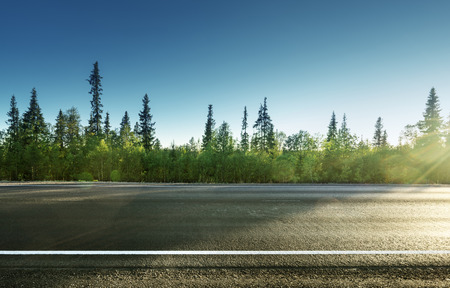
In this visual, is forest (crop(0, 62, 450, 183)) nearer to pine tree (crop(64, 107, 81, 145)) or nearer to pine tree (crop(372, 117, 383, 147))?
pine tree (crop(64, 107, 81, 145))

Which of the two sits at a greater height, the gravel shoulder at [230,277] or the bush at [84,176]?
the gravel shoulder at [230,277]

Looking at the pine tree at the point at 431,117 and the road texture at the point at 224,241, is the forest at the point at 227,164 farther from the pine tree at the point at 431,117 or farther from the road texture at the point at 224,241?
the pine tree at the point at 431,117

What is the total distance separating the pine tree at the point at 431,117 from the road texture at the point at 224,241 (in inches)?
1603

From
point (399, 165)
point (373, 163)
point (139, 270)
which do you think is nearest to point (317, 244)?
point (139, 270)

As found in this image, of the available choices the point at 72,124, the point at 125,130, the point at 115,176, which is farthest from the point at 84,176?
the point at 72,124

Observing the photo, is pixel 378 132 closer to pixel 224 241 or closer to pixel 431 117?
pixel 431 117

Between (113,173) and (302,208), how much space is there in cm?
1338

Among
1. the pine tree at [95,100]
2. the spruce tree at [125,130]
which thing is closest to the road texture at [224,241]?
the spruce tree at [125,130]

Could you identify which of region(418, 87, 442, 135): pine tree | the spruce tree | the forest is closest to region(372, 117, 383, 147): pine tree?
region(418, 87, 442, 135): pine tree

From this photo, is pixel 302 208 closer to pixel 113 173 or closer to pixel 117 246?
pixel 117 246

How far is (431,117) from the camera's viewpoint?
35188 mm

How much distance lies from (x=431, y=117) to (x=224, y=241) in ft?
162

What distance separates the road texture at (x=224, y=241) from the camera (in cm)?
244

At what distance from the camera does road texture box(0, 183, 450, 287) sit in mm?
2436
